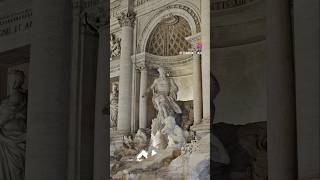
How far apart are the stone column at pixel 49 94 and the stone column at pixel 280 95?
123 inches

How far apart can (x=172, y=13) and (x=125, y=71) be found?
1.09 meters

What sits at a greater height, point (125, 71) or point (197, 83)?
point (125, 71)

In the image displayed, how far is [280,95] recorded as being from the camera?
6559mm

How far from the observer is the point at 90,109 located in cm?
947

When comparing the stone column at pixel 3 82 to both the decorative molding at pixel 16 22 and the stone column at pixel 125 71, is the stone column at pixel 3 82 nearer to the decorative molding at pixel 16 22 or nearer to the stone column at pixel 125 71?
the decorative molding at pixel 16 22

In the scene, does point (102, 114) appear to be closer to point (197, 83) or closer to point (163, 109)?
point (163, 109)

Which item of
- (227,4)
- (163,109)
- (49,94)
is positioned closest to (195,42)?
(163,109)

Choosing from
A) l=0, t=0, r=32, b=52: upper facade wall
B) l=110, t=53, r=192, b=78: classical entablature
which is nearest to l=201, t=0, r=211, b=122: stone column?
l=110, t=53, r=192, b=78: classical entablature

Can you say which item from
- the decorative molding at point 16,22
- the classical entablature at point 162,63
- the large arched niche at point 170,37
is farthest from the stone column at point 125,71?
the decorative molding at point 16,22

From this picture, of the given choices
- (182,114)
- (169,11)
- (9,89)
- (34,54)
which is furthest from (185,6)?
(9,89)

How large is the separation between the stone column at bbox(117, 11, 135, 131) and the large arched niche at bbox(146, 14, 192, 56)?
43 cm

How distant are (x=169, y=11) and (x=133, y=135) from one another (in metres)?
1.71

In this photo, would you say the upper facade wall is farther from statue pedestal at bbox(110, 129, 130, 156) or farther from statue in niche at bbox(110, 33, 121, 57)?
statue pedestal at bbox(110, 129, 130, 156)

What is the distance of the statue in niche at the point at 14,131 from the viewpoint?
994cm
